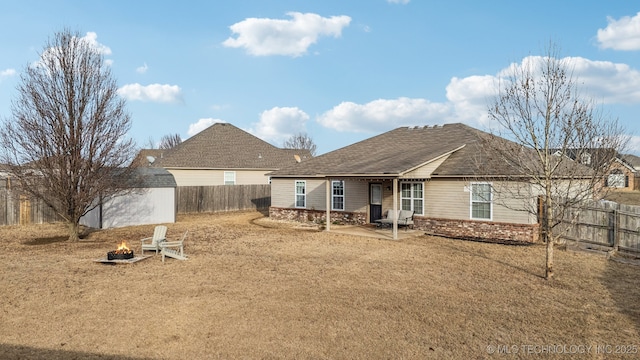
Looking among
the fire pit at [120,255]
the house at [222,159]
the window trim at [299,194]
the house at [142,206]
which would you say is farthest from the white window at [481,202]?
the house at [222,159]

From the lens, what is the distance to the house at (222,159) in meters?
29.0

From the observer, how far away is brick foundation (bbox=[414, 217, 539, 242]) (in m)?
14.8

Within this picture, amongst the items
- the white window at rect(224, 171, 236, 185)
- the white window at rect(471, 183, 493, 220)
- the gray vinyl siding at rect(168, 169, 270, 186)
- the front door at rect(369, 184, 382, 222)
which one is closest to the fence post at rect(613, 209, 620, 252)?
the white window at rect(471, 183, 493, 220)

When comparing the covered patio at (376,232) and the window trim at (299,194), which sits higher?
the window trim at (299,194)

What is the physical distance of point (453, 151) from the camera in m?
18.1

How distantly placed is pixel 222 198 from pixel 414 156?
14.9 metres

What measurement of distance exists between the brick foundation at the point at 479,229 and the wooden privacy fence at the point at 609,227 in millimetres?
1317

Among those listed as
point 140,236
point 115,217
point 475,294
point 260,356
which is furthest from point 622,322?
point 115,217

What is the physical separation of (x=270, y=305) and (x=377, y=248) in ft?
21.7

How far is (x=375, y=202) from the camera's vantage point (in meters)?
19.1

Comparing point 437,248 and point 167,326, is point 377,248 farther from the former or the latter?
point 167,326

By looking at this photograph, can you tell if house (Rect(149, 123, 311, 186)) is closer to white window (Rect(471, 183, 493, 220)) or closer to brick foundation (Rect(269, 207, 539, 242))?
brick foundation (Rect(269, 207, 539, 242))

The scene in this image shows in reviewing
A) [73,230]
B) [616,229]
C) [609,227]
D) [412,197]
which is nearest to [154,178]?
[73,230]

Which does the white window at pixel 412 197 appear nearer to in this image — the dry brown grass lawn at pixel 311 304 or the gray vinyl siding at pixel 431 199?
the gray vinyl siding at pixel 431 199
